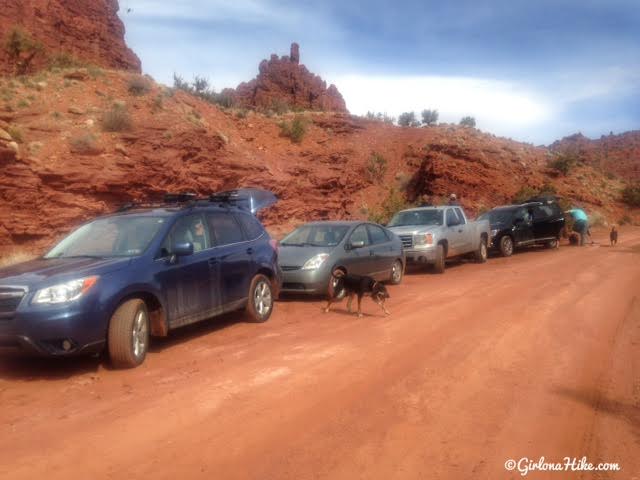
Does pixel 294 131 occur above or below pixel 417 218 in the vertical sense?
above

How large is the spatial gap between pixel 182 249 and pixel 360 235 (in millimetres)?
5577

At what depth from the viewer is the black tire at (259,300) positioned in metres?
8.57

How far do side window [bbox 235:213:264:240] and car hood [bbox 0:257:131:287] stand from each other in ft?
8.64

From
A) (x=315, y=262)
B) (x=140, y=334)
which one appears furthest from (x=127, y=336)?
(x=315, y=262)

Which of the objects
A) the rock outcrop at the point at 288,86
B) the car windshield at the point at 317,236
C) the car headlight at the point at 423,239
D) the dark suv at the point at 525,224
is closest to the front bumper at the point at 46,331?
the car windshield at the point at 317,236

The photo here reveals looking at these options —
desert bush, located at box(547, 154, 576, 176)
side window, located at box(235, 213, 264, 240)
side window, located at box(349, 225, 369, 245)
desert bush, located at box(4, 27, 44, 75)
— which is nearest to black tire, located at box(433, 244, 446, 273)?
side window, located at box(349, 225, 369, 245)

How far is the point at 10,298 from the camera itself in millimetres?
5715

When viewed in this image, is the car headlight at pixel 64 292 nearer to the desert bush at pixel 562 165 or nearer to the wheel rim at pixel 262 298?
the wheel rim at pixel 262 298

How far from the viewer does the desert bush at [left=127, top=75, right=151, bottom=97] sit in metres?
22.7

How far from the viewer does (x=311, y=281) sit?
10336mm

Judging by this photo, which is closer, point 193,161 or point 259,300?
point 259,300

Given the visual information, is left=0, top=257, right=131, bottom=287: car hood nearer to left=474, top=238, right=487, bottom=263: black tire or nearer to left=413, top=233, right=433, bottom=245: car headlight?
left=413, top=233, right=433, bottom=245: car headlight

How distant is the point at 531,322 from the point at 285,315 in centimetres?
389

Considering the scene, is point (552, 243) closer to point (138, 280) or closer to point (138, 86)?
point (138, 86)
